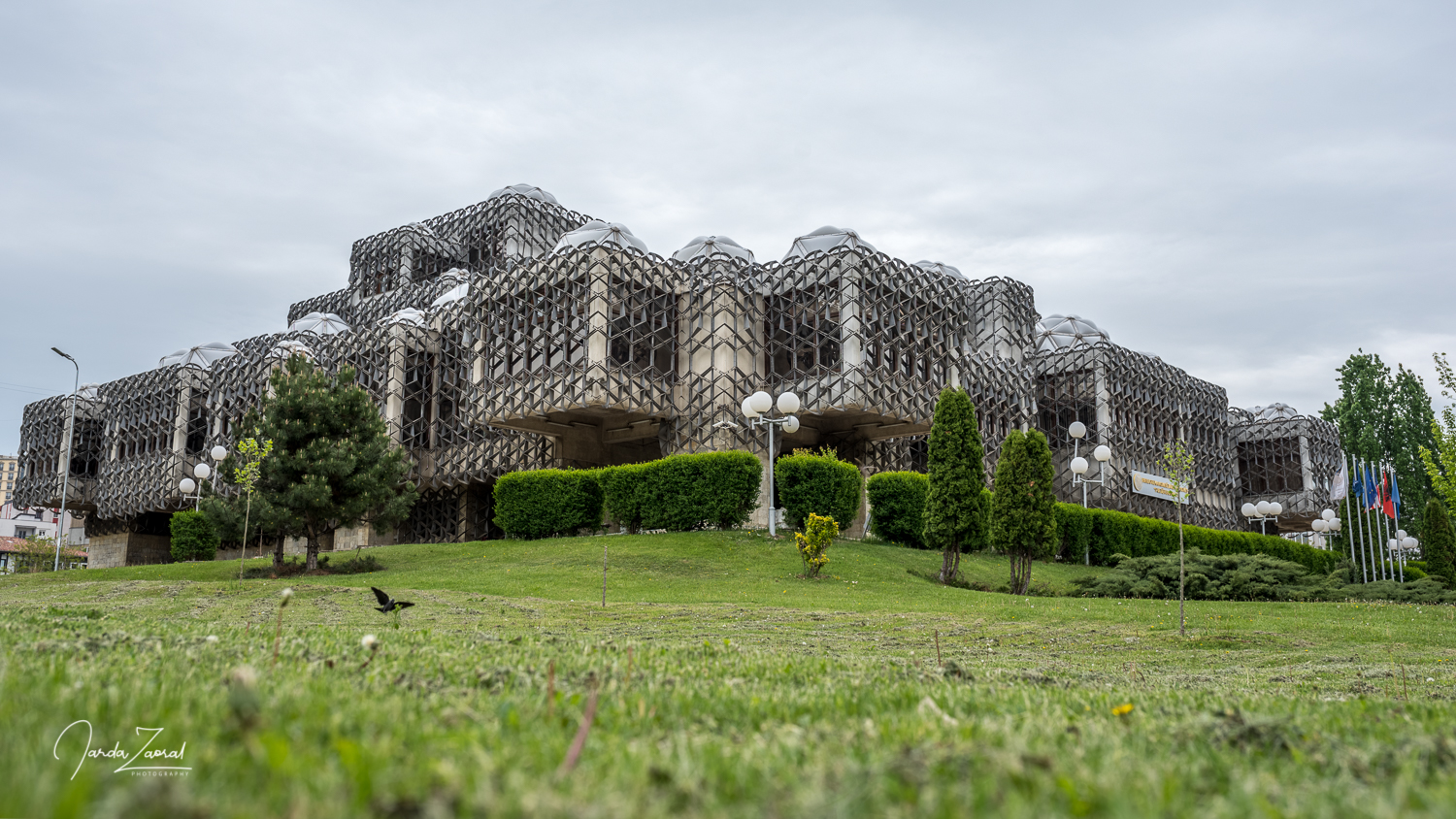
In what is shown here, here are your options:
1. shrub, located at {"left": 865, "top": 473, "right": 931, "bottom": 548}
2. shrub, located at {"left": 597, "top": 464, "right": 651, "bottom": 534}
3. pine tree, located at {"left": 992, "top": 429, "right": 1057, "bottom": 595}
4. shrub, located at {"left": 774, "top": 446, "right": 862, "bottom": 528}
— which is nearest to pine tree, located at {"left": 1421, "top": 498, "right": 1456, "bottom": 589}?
shrub, located at {"left": 865, "top": 473, "right": 931, "bottom": 548}

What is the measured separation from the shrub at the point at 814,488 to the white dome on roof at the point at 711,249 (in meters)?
12.4

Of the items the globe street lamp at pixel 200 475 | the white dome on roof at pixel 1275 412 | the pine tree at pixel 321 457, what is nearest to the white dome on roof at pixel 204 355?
the globe street lamp at pixel 200 475

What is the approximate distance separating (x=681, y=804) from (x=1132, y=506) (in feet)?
152

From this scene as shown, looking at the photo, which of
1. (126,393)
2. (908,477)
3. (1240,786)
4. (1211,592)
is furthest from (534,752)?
(126,393)

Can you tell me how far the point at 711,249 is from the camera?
35.5m

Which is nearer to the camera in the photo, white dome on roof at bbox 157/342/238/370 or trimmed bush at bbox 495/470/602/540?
trimmed bush at bbox 495/470/602/540

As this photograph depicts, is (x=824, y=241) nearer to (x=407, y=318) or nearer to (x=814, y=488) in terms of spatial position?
(x=814, y=488)

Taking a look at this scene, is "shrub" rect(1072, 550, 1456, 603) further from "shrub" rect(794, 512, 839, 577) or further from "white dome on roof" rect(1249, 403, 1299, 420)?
"white dome on roof" rect(1249, 403, 1299, 420)

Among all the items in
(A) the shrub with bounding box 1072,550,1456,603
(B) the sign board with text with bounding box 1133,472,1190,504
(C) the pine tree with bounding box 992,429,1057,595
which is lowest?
(A) the shrub with bounding box 1072,550,1456,603

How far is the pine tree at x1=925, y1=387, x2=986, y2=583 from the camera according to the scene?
67.4ft

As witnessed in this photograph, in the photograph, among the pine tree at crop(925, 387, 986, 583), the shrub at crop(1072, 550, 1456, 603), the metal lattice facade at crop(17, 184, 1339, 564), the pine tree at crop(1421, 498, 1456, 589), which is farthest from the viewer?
the metal lattice facade at crop(17, 184, 1339, 564)

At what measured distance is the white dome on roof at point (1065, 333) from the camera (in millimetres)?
46750

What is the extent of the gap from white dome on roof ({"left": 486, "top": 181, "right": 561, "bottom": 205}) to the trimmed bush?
22282mm

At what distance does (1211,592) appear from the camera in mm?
18984
